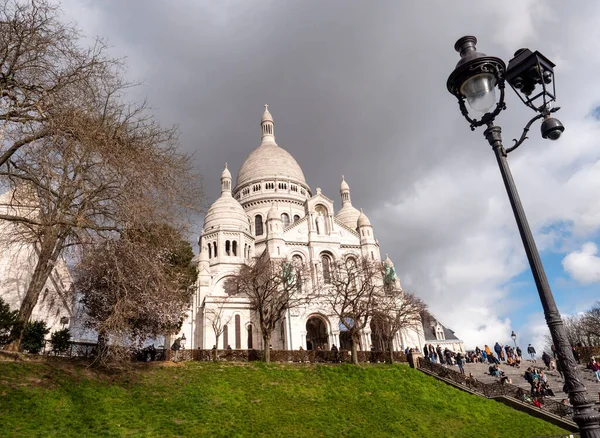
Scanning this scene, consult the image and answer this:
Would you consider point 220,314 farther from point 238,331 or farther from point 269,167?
point 269,167

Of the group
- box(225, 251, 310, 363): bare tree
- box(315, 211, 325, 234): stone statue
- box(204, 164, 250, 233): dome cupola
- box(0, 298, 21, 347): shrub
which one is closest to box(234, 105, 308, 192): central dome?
box(204, 164, 250, 233): dome cupola

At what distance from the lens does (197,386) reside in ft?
59.4

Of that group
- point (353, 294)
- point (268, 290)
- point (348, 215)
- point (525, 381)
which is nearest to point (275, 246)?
point (353, 294)

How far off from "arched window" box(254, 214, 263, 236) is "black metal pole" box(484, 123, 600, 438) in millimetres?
49971

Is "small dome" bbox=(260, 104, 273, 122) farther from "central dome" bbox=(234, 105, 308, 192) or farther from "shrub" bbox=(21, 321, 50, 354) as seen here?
"shrub" bbox=(21, 321, 50, 354)

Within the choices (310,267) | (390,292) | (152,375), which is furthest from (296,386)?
(310,267)

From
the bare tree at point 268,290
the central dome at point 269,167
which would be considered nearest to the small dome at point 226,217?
the central dome at point 269,167

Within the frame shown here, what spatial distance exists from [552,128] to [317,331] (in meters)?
38.6

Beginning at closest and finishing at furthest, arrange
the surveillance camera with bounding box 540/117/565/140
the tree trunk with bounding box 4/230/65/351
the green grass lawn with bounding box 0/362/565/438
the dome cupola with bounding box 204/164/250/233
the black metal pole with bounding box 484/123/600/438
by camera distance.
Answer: the black metal pole with bounding box 484/123/600/438, the surveillance camera with bounding box 540/117/565/140, the tree trunk with bounding box 4/230/65/351, the green grass lawn with bounding box 0/362/565/438, the dome cupola with bounding box 204/164/250/233

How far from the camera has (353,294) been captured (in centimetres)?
3186

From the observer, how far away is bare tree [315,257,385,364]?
27747 mm

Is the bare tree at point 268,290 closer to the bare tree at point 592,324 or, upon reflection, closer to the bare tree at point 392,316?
the bare tree at point 392,316

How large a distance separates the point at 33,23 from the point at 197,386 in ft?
46.8

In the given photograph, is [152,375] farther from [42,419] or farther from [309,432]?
[309,432]
